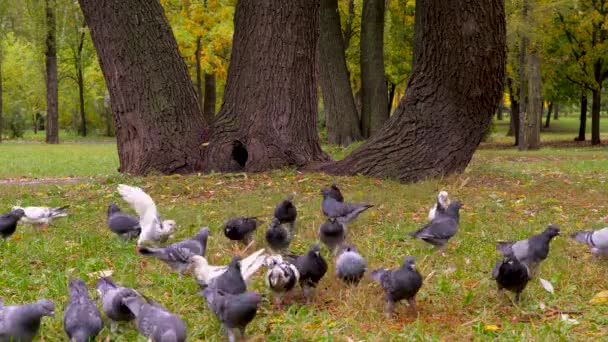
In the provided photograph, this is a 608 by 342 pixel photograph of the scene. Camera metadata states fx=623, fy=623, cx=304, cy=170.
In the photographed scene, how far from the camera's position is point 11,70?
49844mm

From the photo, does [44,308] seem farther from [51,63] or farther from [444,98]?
[51,63]

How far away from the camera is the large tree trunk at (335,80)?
1756 cm

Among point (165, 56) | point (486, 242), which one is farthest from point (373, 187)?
point (165, 56)

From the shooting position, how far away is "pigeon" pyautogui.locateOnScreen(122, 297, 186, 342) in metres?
3.28

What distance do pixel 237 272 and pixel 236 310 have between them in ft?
1.32

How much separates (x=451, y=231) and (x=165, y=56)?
6.35 metres

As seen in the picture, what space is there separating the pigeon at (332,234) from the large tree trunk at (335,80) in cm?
1250

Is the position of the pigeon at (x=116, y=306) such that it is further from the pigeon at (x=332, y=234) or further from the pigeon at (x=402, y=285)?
the pigeon at (x=332, y=234)

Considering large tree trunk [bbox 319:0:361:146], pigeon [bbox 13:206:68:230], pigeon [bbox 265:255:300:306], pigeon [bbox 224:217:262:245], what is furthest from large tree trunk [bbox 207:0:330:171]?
large tree trunk [bbox 319:0:361:146]

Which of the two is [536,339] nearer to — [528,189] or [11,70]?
[528,189]


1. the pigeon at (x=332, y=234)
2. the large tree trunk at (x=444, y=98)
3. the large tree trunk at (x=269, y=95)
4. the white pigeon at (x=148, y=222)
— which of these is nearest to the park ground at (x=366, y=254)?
the white pigeon at (x=148, y=222)

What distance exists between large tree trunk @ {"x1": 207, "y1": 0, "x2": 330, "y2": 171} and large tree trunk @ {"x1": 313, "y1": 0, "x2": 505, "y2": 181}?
88 centimetres

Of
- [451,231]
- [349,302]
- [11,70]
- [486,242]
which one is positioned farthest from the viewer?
[11,70]

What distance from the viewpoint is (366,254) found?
5.61 m
